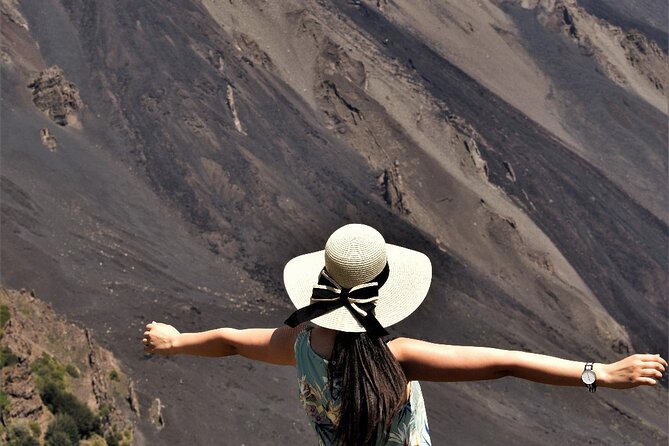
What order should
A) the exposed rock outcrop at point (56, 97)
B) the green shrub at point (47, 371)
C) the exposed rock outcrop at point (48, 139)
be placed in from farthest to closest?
the exposed rock outcrop at point (56, 97) < the exposed rock outcrop at point (48, 139) < the green shrub at point (47, 371)

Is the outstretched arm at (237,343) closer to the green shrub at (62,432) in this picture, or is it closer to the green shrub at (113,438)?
the green shrub at (62,432)

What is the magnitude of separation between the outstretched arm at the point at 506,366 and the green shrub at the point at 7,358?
42.2 ft

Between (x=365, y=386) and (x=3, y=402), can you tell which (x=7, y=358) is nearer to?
(x=3, y=402)

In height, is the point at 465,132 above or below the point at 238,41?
above

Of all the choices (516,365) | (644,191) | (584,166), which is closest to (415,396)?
(516,365)

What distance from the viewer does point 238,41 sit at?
3397 centimetres

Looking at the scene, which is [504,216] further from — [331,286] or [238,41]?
[331,286]

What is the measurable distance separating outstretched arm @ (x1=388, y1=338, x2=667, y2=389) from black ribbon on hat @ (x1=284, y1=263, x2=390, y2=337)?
0.35 ft

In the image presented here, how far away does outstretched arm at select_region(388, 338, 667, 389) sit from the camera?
2568mm

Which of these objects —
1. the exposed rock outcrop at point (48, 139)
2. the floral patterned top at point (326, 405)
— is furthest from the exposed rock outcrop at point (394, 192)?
the floral patterned top at point (326, 405)

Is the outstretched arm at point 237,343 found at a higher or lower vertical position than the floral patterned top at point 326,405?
lower

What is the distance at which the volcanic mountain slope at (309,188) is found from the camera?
2231 centimetres

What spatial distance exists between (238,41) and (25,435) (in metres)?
22.6

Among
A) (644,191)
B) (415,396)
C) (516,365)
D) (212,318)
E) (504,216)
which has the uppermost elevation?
(516,365)
